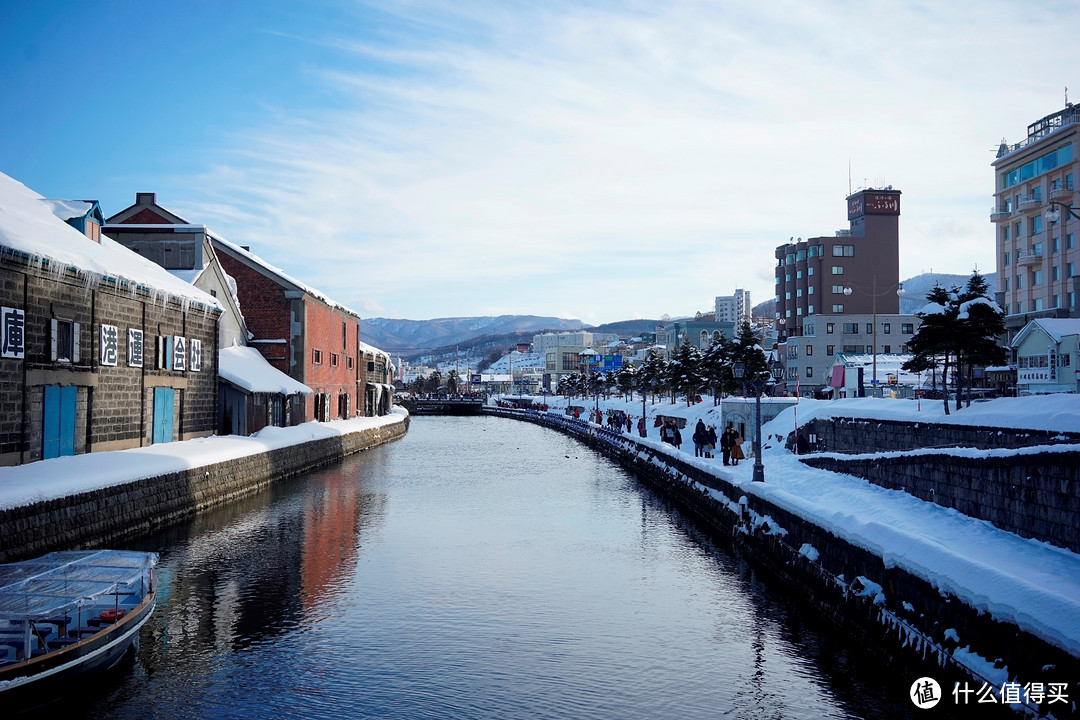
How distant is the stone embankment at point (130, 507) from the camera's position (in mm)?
19266

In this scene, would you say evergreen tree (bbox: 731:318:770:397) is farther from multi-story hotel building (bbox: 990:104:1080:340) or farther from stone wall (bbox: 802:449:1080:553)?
stone wall (bbox: 802:449:1080:553)

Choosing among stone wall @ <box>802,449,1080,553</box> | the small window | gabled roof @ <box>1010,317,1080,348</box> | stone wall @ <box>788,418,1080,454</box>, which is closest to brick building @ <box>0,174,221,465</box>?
the small window

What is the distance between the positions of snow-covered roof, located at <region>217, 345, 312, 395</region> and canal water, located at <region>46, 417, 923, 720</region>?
13.5 meters

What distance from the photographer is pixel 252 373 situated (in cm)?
4597

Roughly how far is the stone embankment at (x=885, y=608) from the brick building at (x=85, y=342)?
839 inches

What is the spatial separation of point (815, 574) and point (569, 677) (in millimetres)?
7141

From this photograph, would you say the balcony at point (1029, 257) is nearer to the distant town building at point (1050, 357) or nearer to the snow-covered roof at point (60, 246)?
the distant town building at point (1050, 357)

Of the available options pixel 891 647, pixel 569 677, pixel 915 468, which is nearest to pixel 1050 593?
pixel 891 647

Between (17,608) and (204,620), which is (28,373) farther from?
(17,608)

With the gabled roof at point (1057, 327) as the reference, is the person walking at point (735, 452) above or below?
below

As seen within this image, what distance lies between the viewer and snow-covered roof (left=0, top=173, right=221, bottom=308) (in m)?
25.0

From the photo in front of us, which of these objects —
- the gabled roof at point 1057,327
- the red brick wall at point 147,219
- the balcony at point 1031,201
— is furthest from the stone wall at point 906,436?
the balcony at point 1031,201

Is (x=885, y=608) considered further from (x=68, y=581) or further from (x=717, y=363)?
(x=717, y=363)

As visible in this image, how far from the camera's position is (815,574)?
19.0 m
